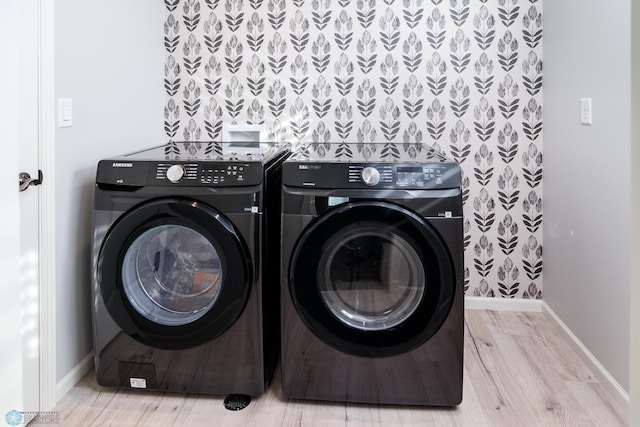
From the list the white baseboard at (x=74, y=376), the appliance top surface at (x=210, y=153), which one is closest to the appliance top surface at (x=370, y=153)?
the appliance top surface at (x=210, y=153)

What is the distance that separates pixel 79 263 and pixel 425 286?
1.41 meters

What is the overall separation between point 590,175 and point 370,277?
1.12 m

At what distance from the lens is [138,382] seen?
2.14 meters

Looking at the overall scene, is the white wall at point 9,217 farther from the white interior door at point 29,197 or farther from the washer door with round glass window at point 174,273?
the washer door with round glass window at point 174,273

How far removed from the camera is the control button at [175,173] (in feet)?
6.74

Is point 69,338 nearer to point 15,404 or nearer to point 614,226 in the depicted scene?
point 15,404

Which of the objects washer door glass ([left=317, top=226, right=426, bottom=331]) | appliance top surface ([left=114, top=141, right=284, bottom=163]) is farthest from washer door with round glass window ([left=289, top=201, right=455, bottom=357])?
appliance top surface ([left=114, top=141, right=284, bottom=163])

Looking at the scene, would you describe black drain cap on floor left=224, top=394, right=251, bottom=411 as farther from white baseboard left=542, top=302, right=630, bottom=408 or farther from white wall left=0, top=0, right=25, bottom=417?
white baseboard left=542, top=302, right=630, bottom=408

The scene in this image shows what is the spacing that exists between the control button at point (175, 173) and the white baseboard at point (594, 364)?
6.06ft

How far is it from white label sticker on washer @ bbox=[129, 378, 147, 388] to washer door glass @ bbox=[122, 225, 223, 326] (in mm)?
255

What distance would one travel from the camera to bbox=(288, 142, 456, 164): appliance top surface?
6.89 ft

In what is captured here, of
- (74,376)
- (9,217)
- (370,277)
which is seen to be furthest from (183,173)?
(74,376)

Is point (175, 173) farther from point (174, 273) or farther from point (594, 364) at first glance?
point (594, 364)

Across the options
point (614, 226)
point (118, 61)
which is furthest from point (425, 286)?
point (118, 61)
